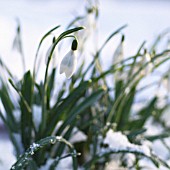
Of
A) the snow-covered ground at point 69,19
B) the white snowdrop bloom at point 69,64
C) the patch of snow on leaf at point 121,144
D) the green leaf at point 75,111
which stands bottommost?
the patch of snow on leaf at point 121,144

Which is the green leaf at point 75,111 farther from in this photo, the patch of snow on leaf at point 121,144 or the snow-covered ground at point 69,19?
the snow-covered ground at point 69,19

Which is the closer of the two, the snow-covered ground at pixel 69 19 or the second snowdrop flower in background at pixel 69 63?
the second snowdrop flower in background at pixel 69 63

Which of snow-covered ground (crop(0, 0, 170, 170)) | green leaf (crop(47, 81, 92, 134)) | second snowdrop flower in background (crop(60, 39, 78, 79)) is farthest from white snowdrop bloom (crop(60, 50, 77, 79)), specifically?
snow-covered ground (crop(0, 0, 170, 170))

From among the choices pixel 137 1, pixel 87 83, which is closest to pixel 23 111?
pixel 87 83

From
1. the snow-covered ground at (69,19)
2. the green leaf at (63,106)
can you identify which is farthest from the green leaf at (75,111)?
the snow-covered ground at (69,19)

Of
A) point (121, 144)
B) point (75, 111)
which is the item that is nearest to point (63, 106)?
point (75, 111)

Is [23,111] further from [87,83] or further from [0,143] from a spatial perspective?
[0,143]

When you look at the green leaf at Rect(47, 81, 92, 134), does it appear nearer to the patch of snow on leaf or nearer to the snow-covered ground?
the patch of snow on leaf
